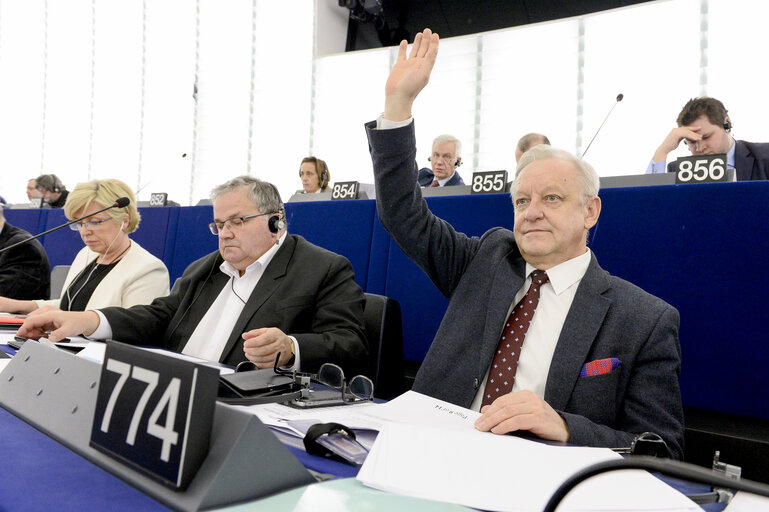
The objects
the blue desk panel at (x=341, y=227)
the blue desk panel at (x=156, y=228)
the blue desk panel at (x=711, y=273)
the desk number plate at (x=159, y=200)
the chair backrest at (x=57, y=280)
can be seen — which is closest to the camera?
the blue desk panel at (x=711, y=273)

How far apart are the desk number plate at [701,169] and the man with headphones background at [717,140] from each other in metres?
1.09

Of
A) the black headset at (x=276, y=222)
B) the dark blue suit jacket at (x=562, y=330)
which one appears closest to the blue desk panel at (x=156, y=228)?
the black headset at (x=276, y=222)

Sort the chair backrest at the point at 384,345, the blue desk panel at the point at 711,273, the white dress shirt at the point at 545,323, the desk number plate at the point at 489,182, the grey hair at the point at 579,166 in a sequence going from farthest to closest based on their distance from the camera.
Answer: the desk number plate at the point at 489,182, the chair backrest at the point at 384,345, the blue desk panel at the point at 711,273, the grey hair at the point at 579,166, the white dress shirt at the point at 545,323

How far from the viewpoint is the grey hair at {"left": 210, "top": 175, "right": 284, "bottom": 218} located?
184 cm

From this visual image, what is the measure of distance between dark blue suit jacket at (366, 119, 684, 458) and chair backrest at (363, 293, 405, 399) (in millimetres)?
248

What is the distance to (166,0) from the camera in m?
7.61

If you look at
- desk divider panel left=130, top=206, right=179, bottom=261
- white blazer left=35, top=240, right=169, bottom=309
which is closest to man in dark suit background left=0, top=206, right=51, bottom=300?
desk divider panel left=130, top=206, right=179, bottom=261

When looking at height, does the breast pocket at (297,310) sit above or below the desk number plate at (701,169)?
below

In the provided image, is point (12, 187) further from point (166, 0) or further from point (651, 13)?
point (651, 13)

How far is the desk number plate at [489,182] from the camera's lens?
2189 millimetres

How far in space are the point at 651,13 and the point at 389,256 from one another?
12.1 feet

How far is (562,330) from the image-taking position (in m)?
1.14

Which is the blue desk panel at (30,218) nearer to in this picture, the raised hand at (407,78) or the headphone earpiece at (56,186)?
the headphone earpiece at (56,186)

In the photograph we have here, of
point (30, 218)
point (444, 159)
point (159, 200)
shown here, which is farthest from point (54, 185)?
point (444, 159)
